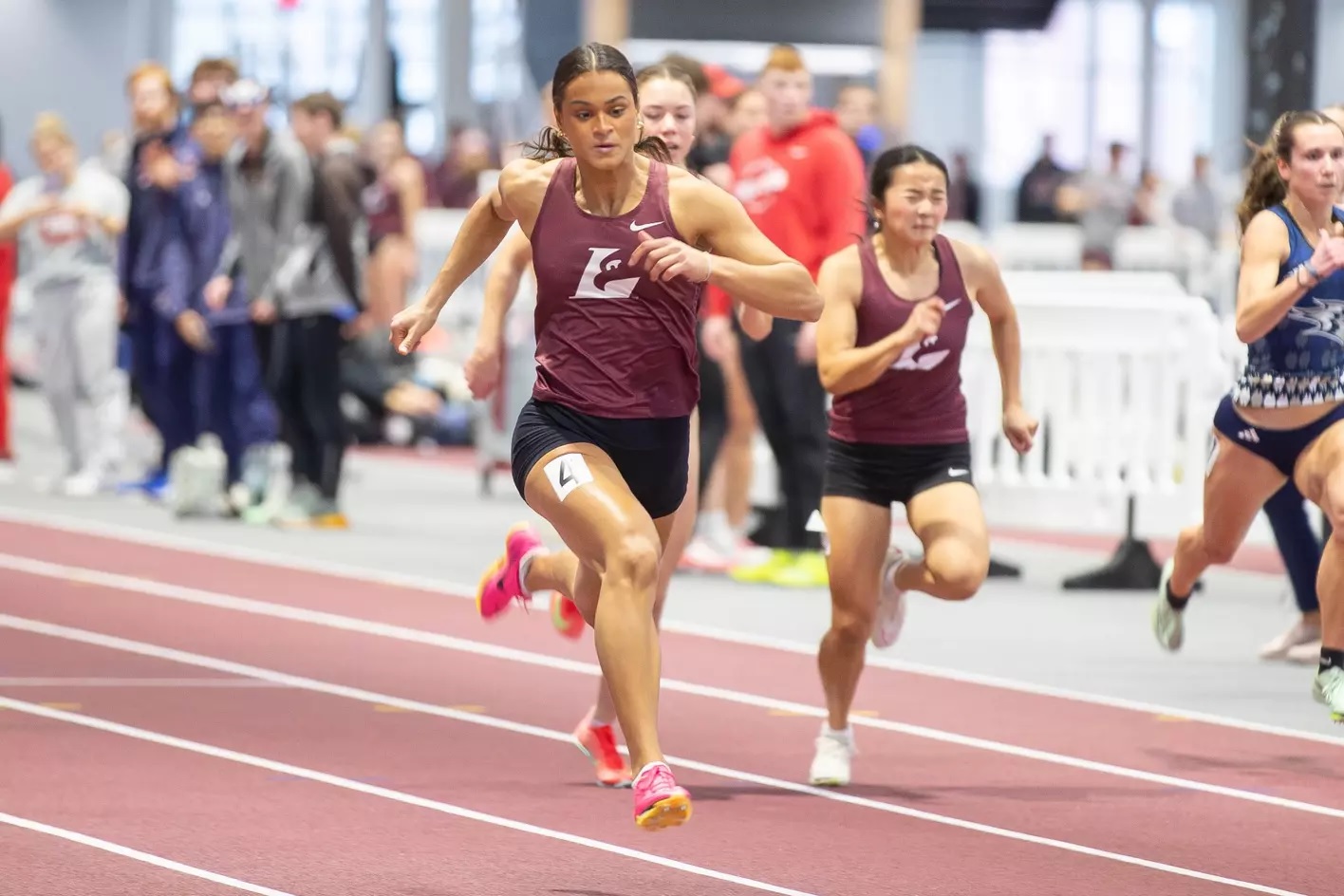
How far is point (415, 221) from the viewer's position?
2034cm

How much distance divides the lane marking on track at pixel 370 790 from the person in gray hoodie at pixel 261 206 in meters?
5.32

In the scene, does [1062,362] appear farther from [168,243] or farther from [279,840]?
[279,840]

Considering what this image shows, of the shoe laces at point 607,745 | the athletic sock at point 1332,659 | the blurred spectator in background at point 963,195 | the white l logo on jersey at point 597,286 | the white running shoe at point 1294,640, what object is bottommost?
the blurred spectator in background at point 963,195

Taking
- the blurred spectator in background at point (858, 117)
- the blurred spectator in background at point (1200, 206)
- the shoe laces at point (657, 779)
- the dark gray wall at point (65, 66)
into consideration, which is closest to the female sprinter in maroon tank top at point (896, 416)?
the shoe laces at point (657, 779)

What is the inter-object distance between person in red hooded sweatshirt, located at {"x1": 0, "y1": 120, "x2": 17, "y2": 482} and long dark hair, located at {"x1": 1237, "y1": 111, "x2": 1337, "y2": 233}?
10.1 m

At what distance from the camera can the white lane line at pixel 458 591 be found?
27.7 feet

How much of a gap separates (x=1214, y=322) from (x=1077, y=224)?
16.6 m

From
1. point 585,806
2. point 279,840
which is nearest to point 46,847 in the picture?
point 279,840

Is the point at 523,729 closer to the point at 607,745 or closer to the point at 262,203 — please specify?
the point at 607,745

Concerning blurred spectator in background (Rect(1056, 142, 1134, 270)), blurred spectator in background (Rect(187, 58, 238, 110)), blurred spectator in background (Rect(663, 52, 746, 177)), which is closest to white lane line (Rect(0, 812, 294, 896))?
blurred spectator in background (Rect(663, 52, 746, 177))

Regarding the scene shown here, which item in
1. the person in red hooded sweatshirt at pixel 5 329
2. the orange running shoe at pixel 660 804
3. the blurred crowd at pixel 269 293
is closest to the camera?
the orange running shoe at pixel 660 804

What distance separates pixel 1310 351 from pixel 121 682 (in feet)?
13.8

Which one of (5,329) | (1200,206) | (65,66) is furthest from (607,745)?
(65,66)

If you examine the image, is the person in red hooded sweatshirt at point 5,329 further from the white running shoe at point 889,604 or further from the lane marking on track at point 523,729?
the white running shoe at point 889,604
